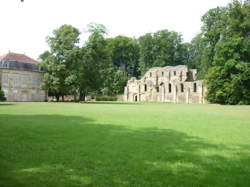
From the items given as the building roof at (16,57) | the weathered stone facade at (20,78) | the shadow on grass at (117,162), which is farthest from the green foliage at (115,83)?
the shadow on grass at (117,162)

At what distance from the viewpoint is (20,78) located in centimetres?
4912

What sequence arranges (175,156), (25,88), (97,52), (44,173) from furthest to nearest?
(25,88)
(97,52)
(175,156)
(44,173)

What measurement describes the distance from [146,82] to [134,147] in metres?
60.2

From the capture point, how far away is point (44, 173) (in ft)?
14.2

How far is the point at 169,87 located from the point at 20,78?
117ft

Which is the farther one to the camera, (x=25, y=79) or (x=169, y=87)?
(x=169, y=87)

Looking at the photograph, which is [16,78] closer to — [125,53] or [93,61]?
[93,61]

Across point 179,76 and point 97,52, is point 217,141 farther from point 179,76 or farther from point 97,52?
point 179,76

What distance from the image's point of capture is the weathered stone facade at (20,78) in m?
47.4

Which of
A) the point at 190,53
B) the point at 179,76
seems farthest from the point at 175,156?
the point at 190,53

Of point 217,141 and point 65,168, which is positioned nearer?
point 65,168

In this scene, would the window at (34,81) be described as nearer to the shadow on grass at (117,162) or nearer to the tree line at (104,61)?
the tree line at (104,61)

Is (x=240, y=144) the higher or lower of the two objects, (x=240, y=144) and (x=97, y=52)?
the lower

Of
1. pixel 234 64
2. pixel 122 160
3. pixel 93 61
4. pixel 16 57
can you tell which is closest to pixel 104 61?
pixel 93 61
